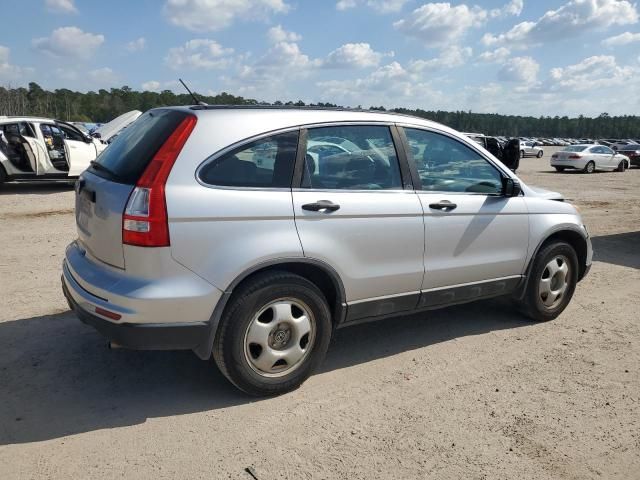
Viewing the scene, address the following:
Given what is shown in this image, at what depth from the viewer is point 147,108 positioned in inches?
1217

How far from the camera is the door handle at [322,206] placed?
136 inches

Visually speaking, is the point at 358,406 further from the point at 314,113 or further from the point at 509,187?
the point at 509,187

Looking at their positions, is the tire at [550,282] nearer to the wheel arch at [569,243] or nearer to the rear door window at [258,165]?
the wheel arch at [569,243]

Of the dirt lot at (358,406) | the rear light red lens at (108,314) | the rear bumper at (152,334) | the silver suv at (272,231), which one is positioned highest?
the silver suv at (272,231)

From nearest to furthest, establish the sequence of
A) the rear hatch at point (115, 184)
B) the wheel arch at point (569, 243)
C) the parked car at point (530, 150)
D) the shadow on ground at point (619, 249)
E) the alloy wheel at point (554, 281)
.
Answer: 1. the rear hatch at point (115, 184)
2. the wheel arch at point (569, 243)
3. the alloy wheel at point (554, 281)
4. the shadow on ground at point (619, 249)
5. the parked car at point (530, 150)

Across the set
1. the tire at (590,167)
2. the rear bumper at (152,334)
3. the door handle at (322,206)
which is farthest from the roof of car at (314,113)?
the tire at (590,167)

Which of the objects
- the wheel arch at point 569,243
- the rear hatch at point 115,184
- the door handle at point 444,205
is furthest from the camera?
the wheel arch at point 569,243

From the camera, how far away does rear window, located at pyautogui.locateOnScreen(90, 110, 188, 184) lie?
321 centimetres

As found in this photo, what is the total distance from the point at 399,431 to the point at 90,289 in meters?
2.01

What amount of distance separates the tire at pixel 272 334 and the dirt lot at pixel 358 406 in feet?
0.51

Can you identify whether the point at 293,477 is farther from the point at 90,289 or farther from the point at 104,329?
the point at 90,289

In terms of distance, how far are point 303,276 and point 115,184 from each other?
1297 millimetres

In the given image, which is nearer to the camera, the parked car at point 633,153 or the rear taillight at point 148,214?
the rear taillight at point 148,214

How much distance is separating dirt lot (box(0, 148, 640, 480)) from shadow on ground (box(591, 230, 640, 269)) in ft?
9.15
